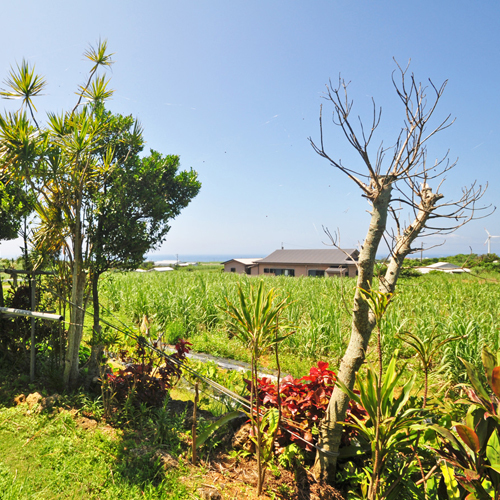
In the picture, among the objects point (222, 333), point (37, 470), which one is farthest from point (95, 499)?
point (222, 333)

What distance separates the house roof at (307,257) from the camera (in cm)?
3669

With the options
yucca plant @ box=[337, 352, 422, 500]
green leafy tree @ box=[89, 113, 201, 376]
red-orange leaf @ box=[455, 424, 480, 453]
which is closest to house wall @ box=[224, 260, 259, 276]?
green leafy tree @ box=[89, 113, 201, 376]

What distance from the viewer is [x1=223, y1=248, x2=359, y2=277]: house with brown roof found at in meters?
35.9

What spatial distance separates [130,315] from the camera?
31.8 feet

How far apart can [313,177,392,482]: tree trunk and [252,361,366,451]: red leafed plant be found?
0.19m

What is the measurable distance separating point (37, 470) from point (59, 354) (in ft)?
6.73

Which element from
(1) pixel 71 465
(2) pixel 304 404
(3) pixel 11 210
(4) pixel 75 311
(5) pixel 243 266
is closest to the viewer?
(1) pixel 71 465

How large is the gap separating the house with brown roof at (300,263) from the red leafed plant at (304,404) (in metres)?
31.3

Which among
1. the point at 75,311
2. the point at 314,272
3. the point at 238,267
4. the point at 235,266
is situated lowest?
the point at 314,272

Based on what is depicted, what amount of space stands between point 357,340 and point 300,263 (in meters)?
36.5

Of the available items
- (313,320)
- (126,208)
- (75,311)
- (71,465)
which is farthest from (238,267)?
(71,465)

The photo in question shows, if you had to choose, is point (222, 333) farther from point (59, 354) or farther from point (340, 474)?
point (340, 474)

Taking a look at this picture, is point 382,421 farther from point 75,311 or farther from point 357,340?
point 75,311

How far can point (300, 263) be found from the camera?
38.4 m
